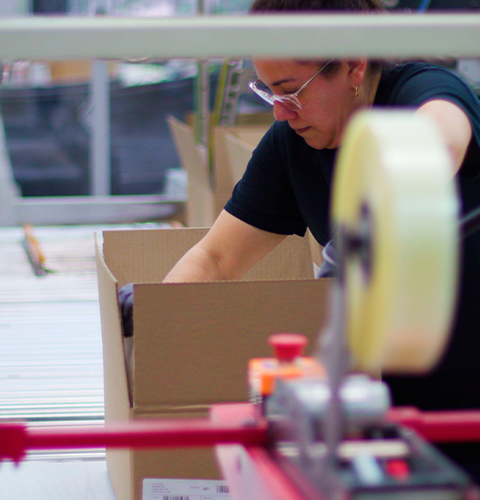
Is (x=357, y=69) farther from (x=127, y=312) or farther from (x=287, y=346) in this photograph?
(x=287, y=346)

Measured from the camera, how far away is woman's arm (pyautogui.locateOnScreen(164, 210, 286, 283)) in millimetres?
1186

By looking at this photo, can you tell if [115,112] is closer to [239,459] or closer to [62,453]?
[62,453]

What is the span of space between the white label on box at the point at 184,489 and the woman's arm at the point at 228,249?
0.35 m

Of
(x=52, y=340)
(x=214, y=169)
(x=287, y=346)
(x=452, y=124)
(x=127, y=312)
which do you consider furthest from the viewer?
(x=214, y=169)

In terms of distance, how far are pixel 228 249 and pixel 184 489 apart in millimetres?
442

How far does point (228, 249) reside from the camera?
4.06ft

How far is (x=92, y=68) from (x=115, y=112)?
2.40ft

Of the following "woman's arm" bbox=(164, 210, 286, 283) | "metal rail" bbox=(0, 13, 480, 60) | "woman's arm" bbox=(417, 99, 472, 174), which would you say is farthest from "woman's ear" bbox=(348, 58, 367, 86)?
"metal rail" bbox=(0, 13, 480, 60)

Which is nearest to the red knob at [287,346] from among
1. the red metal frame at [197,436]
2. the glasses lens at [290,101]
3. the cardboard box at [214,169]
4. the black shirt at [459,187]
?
the red metal frame at [197,436]

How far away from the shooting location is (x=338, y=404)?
42 cm

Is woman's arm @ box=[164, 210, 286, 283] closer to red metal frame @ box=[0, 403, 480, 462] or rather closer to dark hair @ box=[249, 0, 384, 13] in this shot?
dark hair @ box=[249, 0, 384, 13]

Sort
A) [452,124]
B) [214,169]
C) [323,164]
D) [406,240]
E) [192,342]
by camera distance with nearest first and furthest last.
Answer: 1. [406,240]
2. [452,124]
3. [192,342]
4. [323,164]
5. [214,169]

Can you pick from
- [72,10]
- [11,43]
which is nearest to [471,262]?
[11,43]

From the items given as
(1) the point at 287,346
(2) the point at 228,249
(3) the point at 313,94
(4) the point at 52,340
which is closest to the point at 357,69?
(3) the point at 313,94
